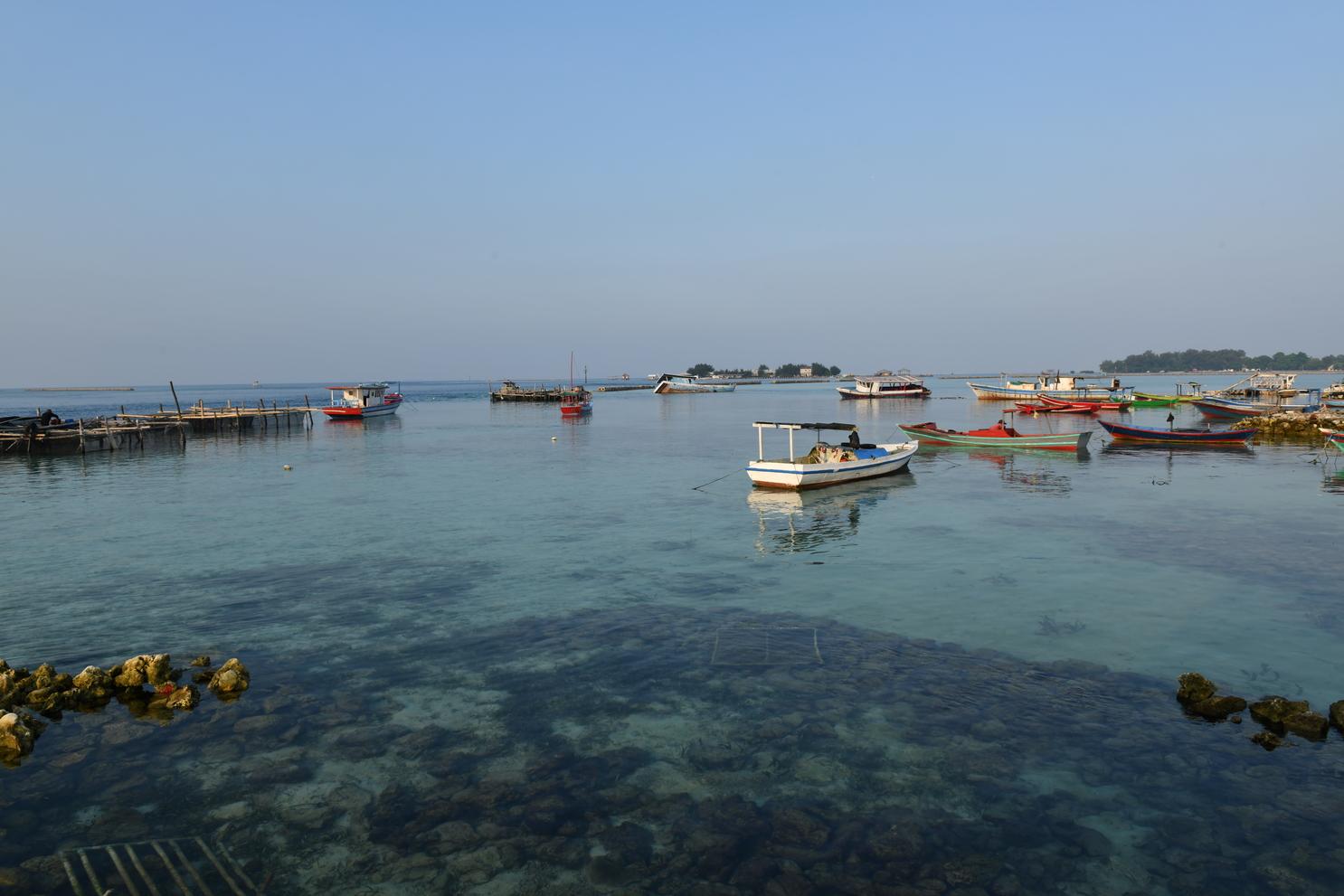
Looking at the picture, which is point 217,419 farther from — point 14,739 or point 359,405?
point 14,739

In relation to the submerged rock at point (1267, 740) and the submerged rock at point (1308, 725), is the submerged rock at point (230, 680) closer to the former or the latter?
the submerged rock at point (1267, 740)

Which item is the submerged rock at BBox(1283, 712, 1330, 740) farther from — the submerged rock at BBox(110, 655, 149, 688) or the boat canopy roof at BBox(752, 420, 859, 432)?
the boat canopy roof at BBox(752, 420, 859, 432)

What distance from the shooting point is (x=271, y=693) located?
43.9 feet

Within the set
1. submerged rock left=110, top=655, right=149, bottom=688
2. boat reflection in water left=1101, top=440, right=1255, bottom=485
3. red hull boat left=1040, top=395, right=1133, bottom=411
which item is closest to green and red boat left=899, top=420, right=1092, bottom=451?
boat reflection in water left=1101, top=440, right=1255, bottom=485

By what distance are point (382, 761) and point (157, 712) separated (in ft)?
14.4

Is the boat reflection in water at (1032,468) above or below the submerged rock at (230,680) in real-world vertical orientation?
below

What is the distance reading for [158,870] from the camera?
859 centimetres

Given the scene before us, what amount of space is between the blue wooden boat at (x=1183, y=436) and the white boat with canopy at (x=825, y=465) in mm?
22734

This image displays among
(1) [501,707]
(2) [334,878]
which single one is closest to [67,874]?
(2) [334,878]

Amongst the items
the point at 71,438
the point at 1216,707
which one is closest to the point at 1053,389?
the point at 1216,707

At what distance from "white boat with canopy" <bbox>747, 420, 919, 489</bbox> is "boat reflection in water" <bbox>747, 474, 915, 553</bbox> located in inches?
19.3

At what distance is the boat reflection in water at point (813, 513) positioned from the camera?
25.3 metres

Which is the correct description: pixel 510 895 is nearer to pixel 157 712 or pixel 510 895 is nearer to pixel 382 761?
A: pixel 382 761

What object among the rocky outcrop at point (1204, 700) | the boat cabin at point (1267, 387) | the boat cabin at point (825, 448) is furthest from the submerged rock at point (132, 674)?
the boat cabin at point (1267, 387)
